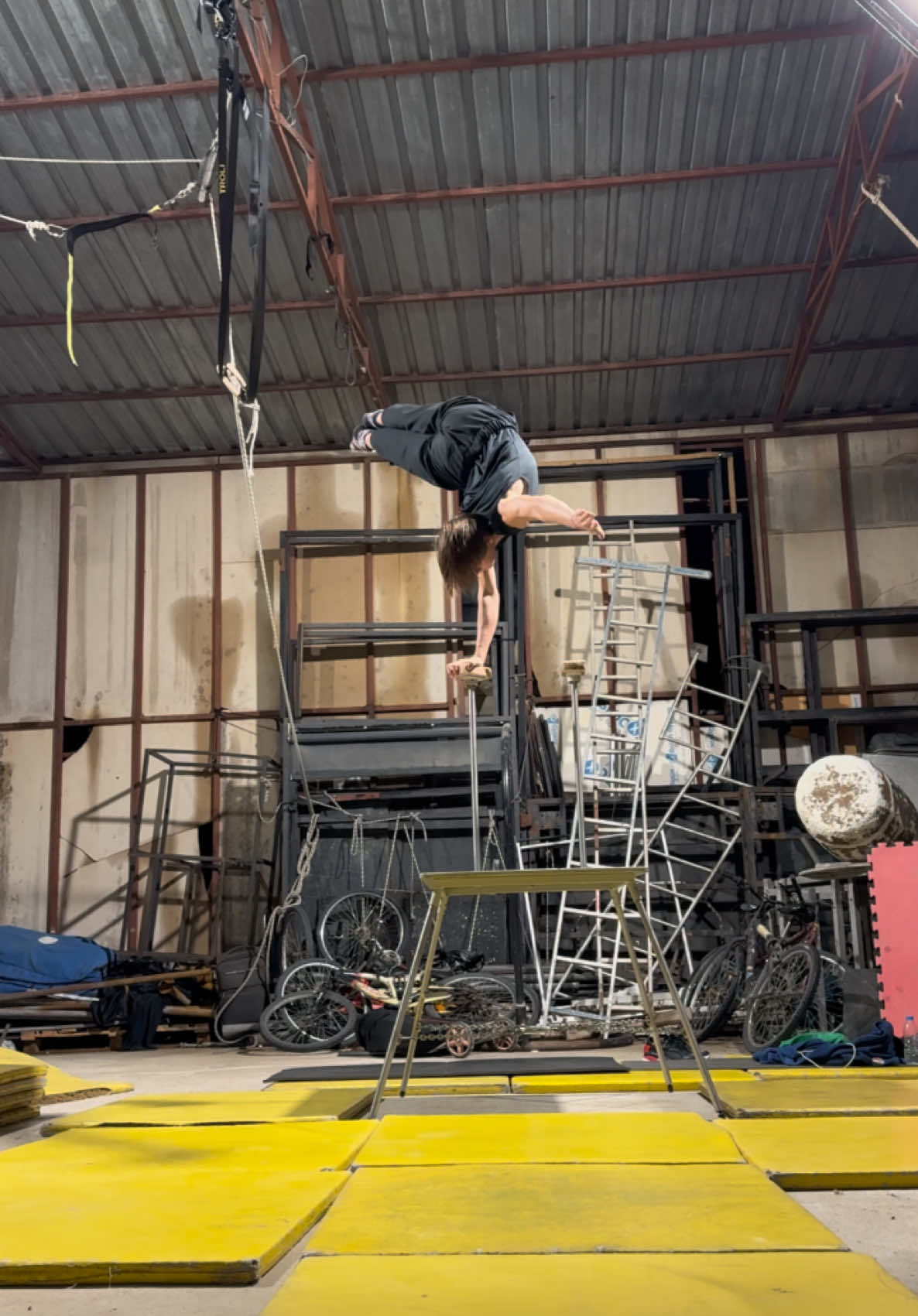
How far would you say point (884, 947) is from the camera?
22.9 ft

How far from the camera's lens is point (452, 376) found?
1227cm

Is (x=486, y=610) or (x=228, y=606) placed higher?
(x=228, y=606)

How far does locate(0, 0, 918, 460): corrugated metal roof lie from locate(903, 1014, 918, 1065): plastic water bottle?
7087mm

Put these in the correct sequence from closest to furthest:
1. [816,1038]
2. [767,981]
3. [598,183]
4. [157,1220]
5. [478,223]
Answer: [157,1220] < [816,1038] < [767,981] < [598,183] < [478,223]

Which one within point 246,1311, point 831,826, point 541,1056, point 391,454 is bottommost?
point 541,1056

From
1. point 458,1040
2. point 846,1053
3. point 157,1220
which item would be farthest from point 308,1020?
point 157,1220

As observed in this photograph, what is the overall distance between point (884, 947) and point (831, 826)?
37.7 inches

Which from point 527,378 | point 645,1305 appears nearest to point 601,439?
point 527,378

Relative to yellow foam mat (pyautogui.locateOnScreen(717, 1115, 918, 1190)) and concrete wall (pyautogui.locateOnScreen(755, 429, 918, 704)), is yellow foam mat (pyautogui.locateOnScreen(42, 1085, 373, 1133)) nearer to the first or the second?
yellow foam mat (pyautogui.locateOnScreen(717, 1115, 918, 1190))

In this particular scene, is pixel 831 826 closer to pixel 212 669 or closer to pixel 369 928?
pixel 369 928

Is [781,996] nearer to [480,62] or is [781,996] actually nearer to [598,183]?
[598,183]

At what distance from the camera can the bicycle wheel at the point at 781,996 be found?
7.56m

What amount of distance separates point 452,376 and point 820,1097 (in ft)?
30.5

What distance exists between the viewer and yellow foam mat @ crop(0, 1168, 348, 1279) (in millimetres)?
2232
